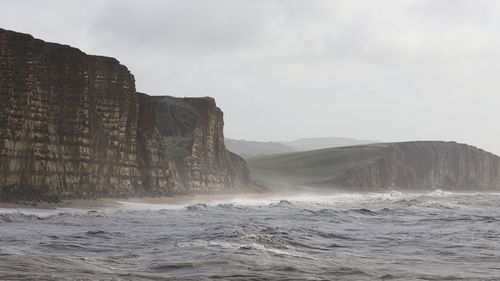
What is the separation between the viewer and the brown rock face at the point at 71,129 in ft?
176

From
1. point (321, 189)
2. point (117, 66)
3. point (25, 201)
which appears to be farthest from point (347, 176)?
point (25, 201)

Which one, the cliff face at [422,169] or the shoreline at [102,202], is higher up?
the cliff face at [422,169]

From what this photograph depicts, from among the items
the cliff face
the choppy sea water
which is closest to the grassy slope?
the cliff face

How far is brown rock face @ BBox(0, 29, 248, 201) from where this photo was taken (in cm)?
5356

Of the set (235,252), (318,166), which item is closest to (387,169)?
(318,166)

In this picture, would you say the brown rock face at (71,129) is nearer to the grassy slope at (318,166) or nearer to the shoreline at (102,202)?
the shoreline at (102,202)

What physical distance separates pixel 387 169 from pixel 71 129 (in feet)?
400

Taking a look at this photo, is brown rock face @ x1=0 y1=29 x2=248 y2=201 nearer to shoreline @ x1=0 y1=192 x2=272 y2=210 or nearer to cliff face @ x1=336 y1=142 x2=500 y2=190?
shoreline @ x1=0 y1=192 x2=272 y2=210

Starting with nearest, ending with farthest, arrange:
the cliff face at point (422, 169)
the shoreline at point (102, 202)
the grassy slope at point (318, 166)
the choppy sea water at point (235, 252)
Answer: the choppy sea water at point (235, 252)
the shoreline at point (102, 202)
the cliff face at point (422, 169)
the grassy slope at point (318, 166)

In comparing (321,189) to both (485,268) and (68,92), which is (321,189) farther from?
(485,268)

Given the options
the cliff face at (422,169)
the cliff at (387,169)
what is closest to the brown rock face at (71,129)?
the cliff at (387,169)

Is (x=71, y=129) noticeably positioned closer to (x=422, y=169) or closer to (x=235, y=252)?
(x=235, y=252)

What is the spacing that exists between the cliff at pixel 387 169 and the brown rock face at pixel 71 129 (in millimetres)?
79425

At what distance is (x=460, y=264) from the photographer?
21828 millimetres
